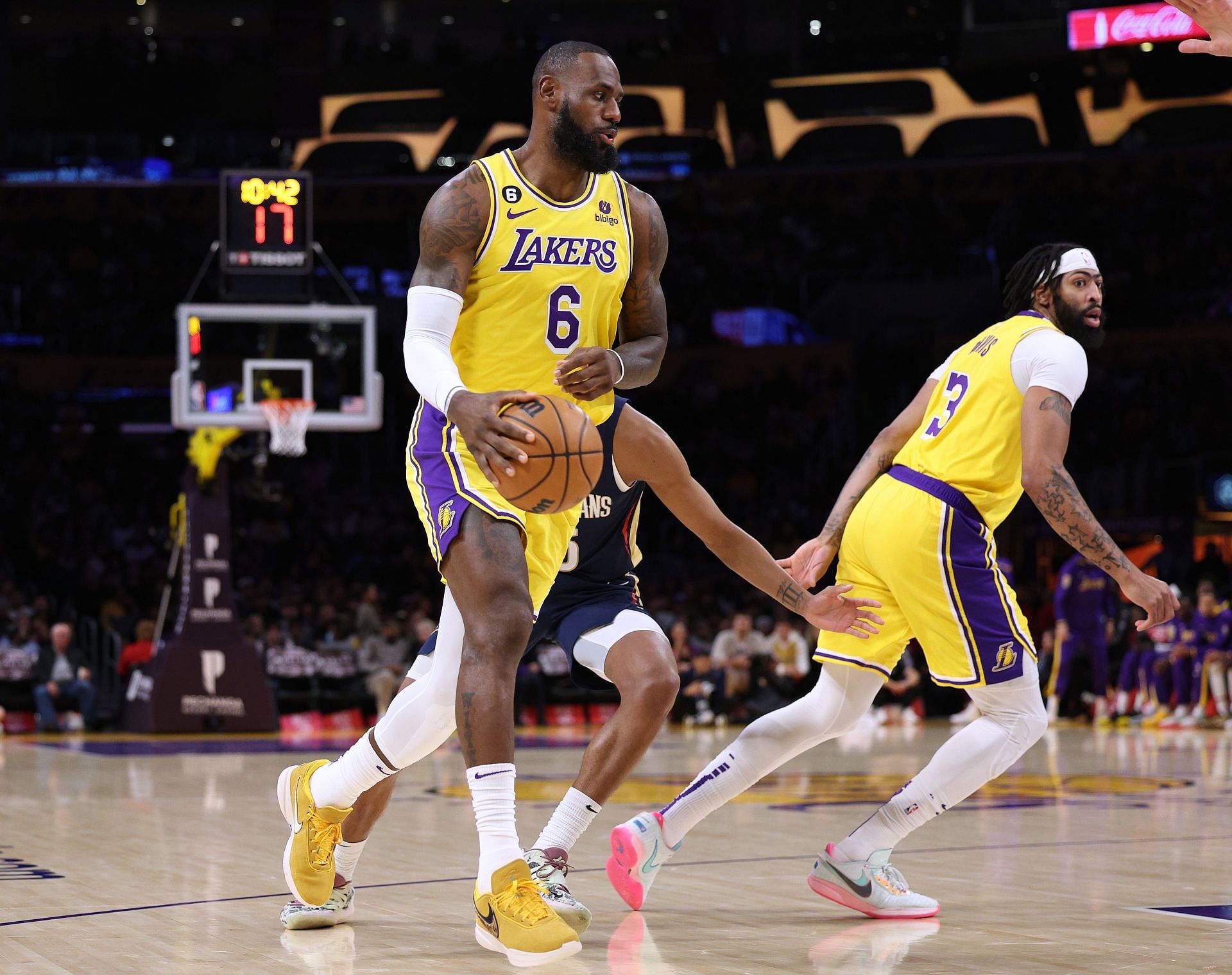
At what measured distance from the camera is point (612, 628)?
4898 millimetres

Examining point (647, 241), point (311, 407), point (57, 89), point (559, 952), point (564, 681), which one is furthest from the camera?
point (57, 89)

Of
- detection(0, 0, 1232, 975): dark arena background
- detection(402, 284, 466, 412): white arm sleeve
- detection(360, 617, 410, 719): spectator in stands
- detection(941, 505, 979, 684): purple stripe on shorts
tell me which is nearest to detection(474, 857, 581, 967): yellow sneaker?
detection(402, 284, 466, 412): white arm sleeve

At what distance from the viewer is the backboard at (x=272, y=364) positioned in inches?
576

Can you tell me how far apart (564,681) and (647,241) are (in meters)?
13.7

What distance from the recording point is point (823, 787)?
9172 millimetres

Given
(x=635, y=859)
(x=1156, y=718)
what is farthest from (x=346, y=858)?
(x=1156, y=718)

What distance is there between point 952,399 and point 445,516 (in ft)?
5.98

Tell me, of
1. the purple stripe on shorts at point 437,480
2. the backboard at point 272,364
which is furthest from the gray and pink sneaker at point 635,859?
the backboard at point 272,364

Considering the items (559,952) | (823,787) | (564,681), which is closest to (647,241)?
(559,952)

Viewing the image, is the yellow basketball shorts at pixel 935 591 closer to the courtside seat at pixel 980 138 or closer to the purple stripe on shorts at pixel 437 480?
the purple stripe on shorts at pixel 437 480

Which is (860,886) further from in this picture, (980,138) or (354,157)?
(354,157)

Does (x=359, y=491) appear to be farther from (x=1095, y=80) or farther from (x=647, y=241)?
(x=647, y=241)

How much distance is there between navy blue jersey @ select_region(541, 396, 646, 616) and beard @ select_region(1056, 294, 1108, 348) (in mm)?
1477

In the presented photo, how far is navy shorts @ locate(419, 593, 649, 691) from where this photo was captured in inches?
196
